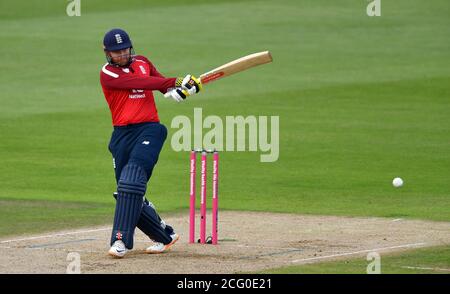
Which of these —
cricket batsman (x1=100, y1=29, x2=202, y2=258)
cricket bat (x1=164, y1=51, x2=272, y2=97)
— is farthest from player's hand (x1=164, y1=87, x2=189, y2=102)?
cricket bat (x1=164, y1=51, x2=272, y2=97)

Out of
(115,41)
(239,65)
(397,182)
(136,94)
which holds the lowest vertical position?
(397,182)

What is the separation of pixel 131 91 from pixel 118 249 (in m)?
1.62

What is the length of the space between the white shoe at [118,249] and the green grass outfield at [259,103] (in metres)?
2.25

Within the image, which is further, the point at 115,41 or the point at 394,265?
the point at 115,41

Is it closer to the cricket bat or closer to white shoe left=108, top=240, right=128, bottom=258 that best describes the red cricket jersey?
the cricket bat

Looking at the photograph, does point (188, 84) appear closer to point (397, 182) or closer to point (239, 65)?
point (239, 65)

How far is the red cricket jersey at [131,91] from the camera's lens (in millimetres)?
12102

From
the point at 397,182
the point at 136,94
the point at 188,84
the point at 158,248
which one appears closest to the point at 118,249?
the point at 158,248

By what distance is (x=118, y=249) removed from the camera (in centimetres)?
1179

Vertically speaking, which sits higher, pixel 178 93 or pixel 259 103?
pixel 259 103

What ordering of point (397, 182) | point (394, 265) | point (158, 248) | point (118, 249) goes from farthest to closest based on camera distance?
point (397, 182) → point (158, 248) → point (118, 249) → point (394, 265)

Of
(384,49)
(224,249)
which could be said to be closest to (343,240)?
(224,249)

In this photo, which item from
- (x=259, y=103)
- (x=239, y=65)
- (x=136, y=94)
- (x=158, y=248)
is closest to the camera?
(x=136, y=94)
